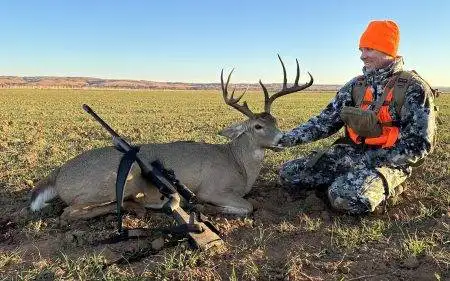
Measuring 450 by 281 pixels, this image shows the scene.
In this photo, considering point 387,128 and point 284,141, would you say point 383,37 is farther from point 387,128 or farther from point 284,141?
point 284,141

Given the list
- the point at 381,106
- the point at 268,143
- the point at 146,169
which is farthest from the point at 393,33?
the point at 146,169

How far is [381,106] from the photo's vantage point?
21.4 ft

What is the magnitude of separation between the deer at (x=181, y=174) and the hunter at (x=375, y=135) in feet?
1.69

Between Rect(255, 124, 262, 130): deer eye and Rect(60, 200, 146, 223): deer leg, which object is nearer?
Rect(60, 200, 146, 223): deer leg

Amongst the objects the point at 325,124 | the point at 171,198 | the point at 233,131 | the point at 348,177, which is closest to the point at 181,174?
the point at 233,131

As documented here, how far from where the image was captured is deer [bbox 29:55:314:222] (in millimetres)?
6180

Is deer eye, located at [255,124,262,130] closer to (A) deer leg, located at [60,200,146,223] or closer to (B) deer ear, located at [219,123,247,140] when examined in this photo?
(B) deer ear, located at [219,123,247,140]

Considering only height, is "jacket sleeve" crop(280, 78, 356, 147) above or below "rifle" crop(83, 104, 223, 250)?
above

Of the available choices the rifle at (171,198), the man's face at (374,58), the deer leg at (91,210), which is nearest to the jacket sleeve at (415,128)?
the man's face at (374,58)

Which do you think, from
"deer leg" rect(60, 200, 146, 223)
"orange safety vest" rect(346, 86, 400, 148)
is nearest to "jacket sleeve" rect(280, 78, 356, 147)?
"orange safety vest" rect(346, 86, 400, 148)

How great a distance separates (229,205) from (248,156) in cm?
100

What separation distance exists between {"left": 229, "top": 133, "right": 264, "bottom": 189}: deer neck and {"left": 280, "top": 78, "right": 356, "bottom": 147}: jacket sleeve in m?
0.47

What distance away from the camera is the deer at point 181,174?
6180 mm

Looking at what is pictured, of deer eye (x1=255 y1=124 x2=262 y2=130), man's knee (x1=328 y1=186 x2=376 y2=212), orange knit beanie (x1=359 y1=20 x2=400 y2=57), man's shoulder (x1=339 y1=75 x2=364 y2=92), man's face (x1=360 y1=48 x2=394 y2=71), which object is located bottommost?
man's knee (x1=328 y1=186 x2=376 y2=212)
